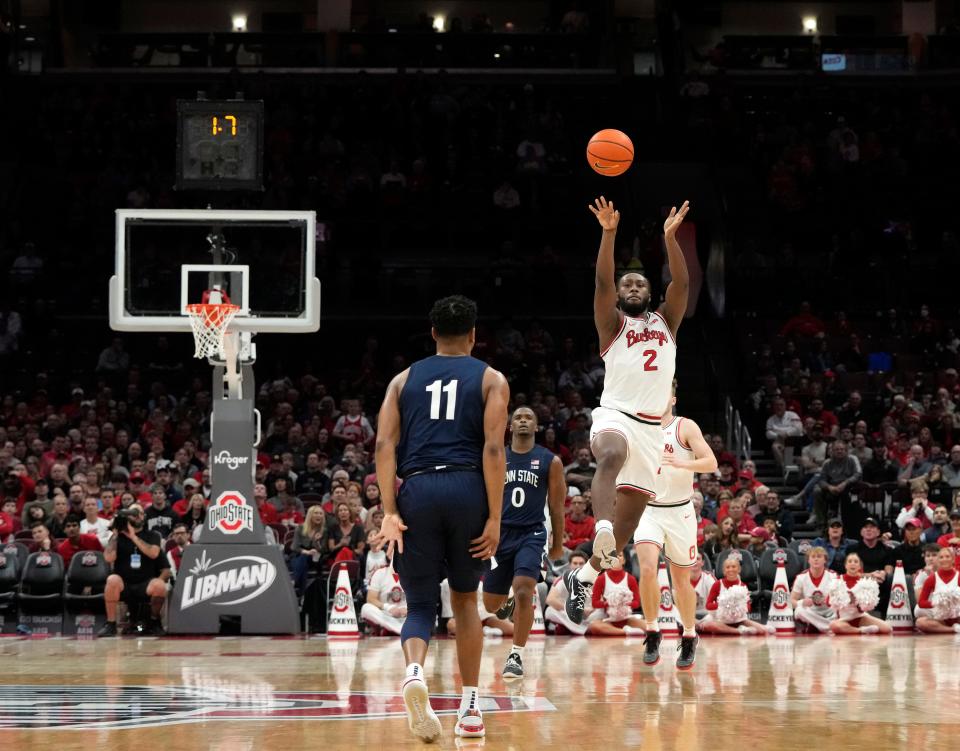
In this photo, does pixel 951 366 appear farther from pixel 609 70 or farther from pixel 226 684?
pixel 226 684

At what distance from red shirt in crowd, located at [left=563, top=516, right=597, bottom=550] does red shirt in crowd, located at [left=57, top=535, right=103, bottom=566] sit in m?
5.36

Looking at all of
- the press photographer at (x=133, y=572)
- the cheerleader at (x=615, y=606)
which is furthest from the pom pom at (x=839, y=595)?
the press photographer at (x=133, y=572)

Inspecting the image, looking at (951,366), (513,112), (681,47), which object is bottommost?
(951,366)

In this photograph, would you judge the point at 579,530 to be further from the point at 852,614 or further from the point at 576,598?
the point at 576,598

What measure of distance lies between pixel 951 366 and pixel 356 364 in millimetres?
9729

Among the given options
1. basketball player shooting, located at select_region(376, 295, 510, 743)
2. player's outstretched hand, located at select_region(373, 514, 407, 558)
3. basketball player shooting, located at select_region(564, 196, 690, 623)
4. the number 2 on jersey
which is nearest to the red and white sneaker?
basketball player shooting, located at select_region(376, 295, 510, 743)

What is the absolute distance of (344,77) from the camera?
1125 inches

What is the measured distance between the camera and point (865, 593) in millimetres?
15625

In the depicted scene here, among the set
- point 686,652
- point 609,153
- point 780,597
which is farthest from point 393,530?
point 780,597

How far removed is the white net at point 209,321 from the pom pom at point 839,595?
7190 millimetres

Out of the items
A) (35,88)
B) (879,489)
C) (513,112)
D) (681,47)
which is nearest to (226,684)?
(879,489)

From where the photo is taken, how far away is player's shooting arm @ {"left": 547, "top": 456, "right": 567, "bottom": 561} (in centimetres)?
985

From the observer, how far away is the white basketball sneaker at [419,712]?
660cm

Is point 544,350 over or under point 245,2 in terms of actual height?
under
